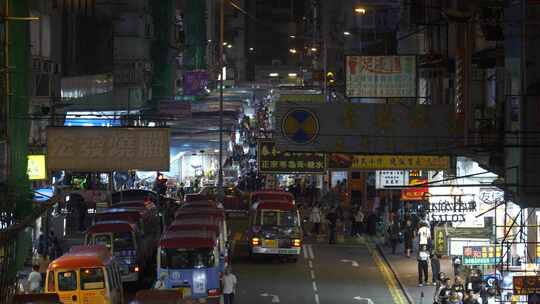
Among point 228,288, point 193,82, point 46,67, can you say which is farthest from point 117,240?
point 193,82

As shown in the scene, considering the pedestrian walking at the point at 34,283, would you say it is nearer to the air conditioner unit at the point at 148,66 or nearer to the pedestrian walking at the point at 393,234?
the pedestrian walking at the point at 393,234

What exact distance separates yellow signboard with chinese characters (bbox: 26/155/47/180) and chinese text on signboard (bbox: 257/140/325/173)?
9.59 m

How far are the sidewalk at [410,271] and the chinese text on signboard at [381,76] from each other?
19.7 ft

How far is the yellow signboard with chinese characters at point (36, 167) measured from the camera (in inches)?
1383

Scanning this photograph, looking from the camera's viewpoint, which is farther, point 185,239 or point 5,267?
point 185,239

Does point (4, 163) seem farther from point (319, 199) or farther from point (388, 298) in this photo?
point (319, 199)

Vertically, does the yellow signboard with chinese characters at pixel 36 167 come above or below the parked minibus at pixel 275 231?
above

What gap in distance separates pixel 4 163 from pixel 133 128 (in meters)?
4.02

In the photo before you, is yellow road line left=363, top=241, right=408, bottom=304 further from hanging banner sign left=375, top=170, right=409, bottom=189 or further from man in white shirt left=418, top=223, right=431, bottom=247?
hanging banner sign left=375, top=170, right=409, bottom=189

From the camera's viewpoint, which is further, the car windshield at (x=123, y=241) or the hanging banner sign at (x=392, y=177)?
the hanging banner sign at (x=392, y=177)

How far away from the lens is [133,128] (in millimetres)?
32031

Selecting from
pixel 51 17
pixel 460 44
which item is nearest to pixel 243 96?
pixel 51 17

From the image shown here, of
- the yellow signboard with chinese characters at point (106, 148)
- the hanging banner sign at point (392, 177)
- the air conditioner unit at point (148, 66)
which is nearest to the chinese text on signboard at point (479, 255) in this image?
the yellow signboard with chinese characters at point (106, 148)

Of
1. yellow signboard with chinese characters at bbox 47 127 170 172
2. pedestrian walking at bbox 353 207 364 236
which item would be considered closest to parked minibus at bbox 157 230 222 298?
yellow signboard with chinese characters at bbox 47 127 170 172
